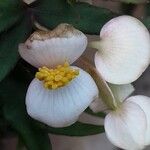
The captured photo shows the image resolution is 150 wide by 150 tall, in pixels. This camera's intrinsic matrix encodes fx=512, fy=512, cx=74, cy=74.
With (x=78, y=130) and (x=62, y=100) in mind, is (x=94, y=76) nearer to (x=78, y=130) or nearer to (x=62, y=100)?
(x=62, y=100)

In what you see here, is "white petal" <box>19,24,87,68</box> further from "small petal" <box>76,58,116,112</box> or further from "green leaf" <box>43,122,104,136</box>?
"green leaf" <box>43,122,104,136</box>

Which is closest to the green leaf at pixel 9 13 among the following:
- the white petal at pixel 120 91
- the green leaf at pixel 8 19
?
the green leaf at pixel 8 19

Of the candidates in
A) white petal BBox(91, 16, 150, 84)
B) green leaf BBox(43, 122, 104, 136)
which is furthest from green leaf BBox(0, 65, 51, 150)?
white petal BBox(91, 16, 150, 84)

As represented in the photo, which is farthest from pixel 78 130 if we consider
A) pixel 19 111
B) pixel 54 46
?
pixel 54 46

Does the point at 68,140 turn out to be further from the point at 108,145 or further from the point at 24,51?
the point at 24,51

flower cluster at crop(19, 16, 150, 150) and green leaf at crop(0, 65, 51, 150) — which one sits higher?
flower cluster at crop(19, 16, 150, 150)

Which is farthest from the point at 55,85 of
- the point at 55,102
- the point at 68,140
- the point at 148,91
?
the point at 148,91

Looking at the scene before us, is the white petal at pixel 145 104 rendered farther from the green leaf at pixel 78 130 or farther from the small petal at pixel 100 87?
the green leaf at pixel 78 130
